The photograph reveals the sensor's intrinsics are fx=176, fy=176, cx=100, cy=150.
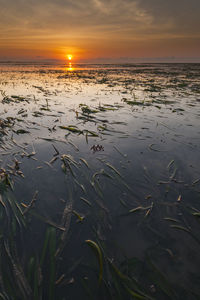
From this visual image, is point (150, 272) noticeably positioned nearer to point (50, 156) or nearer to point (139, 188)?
point (139, 188)

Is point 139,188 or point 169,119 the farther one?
point 169,119

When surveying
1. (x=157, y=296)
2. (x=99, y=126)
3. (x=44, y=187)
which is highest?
(x=99, y=126)

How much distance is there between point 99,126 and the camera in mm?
6332

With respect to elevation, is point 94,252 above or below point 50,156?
below

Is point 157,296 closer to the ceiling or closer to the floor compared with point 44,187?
closer to the floor

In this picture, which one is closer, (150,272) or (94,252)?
(150,272)

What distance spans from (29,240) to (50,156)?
2.29m

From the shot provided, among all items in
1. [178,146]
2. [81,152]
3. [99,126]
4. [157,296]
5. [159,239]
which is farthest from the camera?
[99,126]

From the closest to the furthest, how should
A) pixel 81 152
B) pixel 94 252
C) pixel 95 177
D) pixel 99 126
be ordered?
pixel 94 252
pixel 95 177
pixel 81 152
pixel 99 126

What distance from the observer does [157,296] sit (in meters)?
1.72

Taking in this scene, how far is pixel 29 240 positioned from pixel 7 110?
7.93 metres

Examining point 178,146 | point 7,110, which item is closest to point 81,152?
point 178,146

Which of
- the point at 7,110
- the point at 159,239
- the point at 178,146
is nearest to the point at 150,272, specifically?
the point at 159,239

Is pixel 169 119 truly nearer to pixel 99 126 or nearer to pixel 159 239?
pixel 99 126
